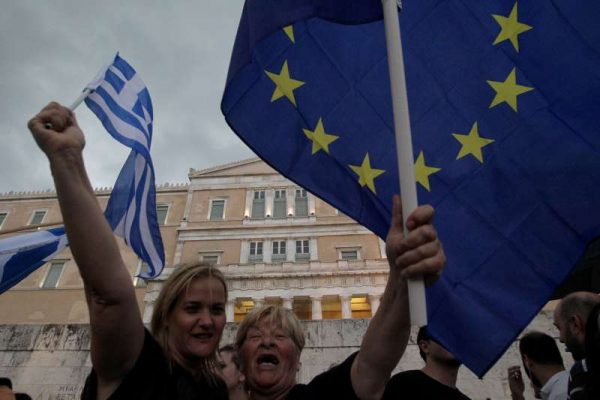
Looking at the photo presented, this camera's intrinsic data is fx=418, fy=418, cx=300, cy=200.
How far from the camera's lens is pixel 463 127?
247 centimetres

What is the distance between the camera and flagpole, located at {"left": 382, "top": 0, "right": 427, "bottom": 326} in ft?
4.15

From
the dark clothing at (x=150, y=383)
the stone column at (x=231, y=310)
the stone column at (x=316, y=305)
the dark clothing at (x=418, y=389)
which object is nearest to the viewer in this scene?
the dark clothing at (x=150, y=383)

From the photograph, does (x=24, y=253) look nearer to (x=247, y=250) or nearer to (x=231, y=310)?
(x=231, y=310)

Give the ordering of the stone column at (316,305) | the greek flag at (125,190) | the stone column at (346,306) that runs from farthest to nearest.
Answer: the stone column at (316,305), the stone column at (346,306), the greek flag at (125,190)

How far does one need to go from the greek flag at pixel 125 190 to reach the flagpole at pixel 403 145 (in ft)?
15.4

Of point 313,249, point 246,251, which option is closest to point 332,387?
point 313,249

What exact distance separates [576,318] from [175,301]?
2.67 metres

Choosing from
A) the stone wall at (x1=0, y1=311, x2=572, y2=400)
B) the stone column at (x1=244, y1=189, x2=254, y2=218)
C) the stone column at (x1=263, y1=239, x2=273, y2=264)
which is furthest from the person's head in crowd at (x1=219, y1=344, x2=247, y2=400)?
the stone column at (x1=244, y1=189, x2=254, y2=218)

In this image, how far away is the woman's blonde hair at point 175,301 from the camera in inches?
76.9

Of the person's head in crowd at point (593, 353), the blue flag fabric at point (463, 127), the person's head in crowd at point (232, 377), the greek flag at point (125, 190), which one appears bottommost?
the person's head in crowd at point (593, 353)

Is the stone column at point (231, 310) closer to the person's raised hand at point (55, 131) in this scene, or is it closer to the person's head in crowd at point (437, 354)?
the person's head in crowd at point (437, 354)

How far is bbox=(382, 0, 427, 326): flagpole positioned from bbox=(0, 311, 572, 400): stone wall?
5.81m

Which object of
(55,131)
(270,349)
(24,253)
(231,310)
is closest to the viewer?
(55,131)

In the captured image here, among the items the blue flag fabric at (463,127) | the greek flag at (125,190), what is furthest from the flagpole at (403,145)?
the greek flag at (125,190)
